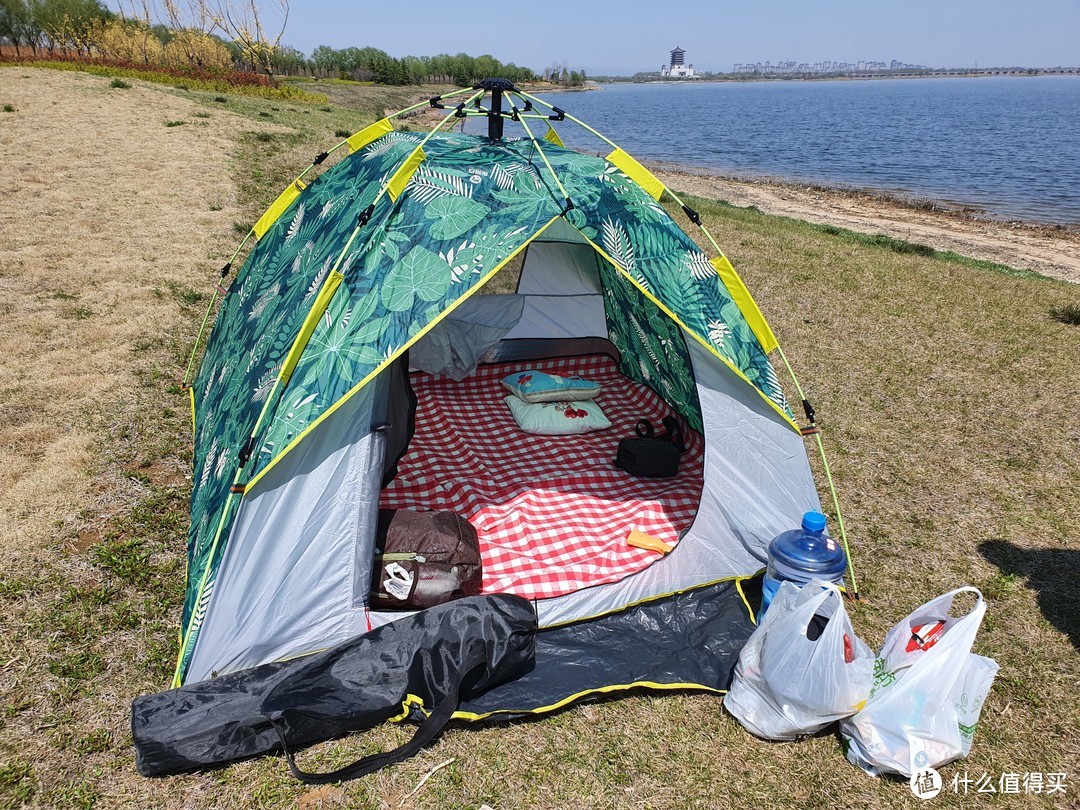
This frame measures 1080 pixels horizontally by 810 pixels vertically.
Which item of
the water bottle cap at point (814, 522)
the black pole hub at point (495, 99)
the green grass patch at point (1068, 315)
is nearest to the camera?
the water bottle cap at point (814, 522)

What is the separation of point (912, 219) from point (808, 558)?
16.5 metres

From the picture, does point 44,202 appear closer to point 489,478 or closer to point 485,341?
point 485,341

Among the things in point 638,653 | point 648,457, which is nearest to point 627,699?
point 638,653

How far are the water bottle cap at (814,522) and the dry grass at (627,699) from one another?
0.81 meters

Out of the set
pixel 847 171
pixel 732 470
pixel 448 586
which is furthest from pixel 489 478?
pixel 847 171

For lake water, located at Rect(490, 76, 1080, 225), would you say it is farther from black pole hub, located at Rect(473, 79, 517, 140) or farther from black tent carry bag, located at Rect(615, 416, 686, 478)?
black tent carry bag, located at Rect(615, 416, 686, 478)

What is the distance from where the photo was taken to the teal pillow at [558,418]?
521 cm

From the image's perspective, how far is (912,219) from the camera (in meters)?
16.7

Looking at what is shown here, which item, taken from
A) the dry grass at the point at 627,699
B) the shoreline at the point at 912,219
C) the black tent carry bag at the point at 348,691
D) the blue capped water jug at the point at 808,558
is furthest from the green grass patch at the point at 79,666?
the shoreline at the point at 912,219

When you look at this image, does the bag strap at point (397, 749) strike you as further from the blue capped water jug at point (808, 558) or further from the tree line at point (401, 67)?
the tree line at point (401, 67)

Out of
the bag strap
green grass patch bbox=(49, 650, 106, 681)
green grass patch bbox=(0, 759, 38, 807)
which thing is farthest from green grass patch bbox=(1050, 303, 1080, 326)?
green grass patch bbox=(0, 759, 38, 807)

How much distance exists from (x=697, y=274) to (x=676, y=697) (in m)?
2.07

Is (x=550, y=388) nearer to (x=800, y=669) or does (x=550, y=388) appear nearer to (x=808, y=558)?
(x=808, y=558)

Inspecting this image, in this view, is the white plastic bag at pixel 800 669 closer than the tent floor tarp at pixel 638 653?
Yes
